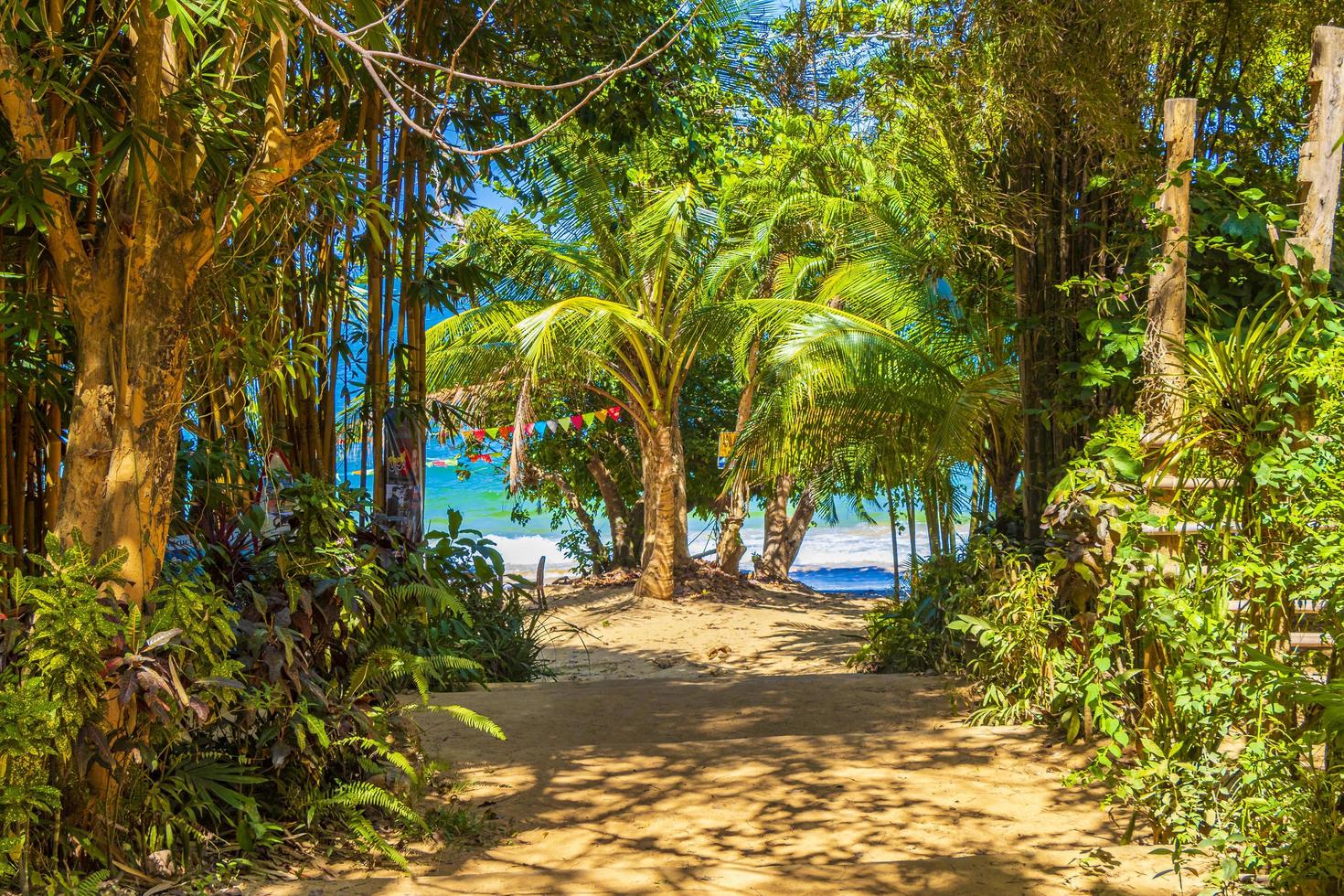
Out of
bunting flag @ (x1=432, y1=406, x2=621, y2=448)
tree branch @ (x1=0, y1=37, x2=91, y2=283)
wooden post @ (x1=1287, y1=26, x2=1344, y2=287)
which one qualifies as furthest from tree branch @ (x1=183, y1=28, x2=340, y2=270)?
bunting flag @ (x1=432, y1=406, x2=621, y2=448)

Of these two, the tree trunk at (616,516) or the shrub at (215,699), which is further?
the tree trunk at (616,516)

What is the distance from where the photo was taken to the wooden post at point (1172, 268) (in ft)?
12.1

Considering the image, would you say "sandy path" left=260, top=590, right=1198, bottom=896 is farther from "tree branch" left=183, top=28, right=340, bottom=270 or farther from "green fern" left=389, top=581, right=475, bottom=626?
"tree branch" left=183, top=28, right=340, bottom=270

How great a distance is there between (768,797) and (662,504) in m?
8.04

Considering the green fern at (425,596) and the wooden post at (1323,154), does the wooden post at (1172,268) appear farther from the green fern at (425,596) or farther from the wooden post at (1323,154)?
the green fern at (425,596)

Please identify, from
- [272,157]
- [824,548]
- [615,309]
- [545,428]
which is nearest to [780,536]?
[545,428]

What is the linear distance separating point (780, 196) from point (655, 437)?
2.82 m

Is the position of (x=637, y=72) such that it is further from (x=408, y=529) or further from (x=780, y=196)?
(x=780, y=196)

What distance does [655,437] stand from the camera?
1149 cm

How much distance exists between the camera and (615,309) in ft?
31.8

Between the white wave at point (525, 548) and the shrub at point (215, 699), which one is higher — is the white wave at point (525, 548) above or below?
below

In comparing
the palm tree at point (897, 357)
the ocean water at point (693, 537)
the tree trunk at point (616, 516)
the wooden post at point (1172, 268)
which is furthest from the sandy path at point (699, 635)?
the ocean water at point (693, 537)

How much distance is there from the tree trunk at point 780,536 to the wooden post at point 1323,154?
1099cm

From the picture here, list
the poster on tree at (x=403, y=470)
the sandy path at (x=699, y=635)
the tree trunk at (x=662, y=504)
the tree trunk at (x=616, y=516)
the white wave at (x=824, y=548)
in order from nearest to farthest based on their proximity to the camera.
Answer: the poster on tree at (x=403, y=470)
the sandy path at (x=699, y=635)
the tree trunk at (x=662, y=504)
the tree trunk at (x=616, y=516)
the white wave at (x=824, y=548)
